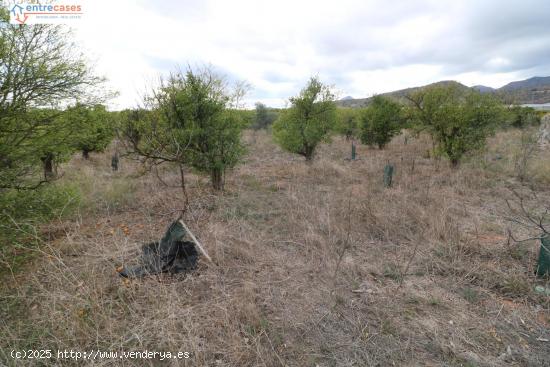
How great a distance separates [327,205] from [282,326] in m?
3.11

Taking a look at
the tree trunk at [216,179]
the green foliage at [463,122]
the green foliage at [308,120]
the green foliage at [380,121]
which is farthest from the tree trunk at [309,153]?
the green foliage at [380,121]

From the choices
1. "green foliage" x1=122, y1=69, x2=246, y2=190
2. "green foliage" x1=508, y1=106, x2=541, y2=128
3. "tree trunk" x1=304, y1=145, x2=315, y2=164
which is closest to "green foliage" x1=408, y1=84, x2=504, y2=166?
"green foliage" x1=508, y1=106, x2=541, y2=128

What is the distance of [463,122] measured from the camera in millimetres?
7469

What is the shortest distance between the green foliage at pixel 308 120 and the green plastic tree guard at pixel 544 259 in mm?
7722

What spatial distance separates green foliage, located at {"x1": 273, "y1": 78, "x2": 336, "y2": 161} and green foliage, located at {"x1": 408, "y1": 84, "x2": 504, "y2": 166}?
389cm

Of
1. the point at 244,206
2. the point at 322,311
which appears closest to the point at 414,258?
the point at 322,311

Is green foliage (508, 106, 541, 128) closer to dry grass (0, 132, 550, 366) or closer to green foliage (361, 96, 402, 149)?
green foliage (361, 96, 402, 149)

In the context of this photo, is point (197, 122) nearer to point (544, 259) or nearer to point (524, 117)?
point (544, 259)

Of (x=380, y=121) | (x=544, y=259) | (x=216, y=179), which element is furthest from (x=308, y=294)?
(x=380, y=121)

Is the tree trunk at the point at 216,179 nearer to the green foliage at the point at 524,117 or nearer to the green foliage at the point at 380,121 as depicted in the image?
the green foliage at the point at 524,117

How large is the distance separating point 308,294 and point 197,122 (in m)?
4.91

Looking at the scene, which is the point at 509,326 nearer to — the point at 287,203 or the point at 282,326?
the point at 282,326

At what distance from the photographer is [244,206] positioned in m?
5.52

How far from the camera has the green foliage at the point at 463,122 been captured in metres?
7.34
